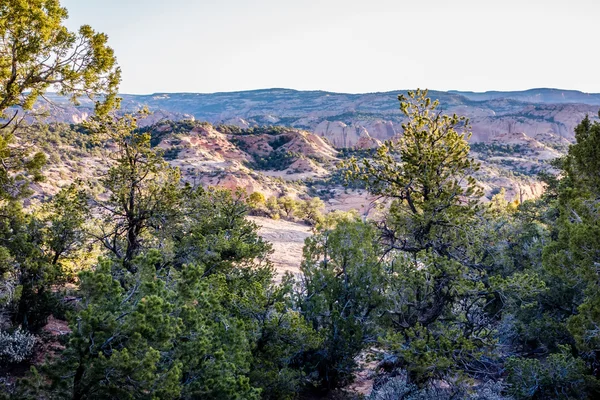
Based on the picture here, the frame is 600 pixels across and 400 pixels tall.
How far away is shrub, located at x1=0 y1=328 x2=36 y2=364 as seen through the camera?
7.30 metres

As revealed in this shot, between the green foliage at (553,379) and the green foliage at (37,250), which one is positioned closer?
the green foliage at (553,379)

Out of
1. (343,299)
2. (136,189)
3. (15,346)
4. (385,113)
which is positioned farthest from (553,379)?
(385,113)

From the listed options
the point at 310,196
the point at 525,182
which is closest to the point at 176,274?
the point at 310,196

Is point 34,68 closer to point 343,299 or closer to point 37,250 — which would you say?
point 37,250

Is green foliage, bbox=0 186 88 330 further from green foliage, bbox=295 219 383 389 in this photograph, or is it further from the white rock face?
the white rock face

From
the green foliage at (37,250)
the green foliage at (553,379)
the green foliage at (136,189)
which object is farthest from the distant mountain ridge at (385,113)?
the green foliage at (37,250)

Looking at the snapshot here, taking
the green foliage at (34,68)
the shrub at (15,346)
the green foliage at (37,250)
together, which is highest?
the green foliage at (34,68)

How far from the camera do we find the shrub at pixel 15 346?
730 cm

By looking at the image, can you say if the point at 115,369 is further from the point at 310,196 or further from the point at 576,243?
the point at 310,196

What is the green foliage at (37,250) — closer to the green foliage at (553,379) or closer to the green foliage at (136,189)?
the green foliage at (136,189)

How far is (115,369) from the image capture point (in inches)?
170

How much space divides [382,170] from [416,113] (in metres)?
1.39

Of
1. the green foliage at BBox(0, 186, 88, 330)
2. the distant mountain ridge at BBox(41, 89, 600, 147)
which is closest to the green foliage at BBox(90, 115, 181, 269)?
the green foliage at BBox(0, 186, 88, 330)

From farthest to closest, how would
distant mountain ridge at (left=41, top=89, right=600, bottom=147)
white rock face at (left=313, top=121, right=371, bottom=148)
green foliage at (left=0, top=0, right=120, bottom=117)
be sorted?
1. white rock face at (left=313, top=121, right=371, bottom=148)
2. distant mountain ridge at (left=41, top=89, right=600, bottom=147)
3. green foliage at (left=0, top=0, right=120, bottom=117)
